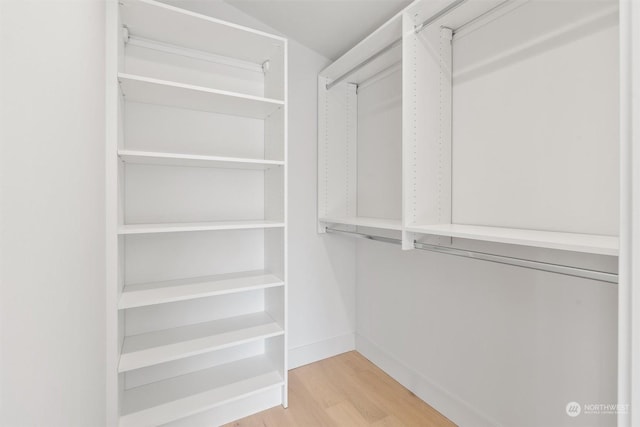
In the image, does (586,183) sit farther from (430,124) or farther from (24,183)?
(24,183)

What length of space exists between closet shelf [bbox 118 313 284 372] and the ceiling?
1.87 meters

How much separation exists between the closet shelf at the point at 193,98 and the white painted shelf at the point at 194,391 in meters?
1.53

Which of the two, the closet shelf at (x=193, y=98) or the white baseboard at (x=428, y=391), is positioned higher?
the closet shelf at (x=193, y=98)

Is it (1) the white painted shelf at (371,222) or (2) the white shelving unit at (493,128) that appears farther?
(1) the white painted shelf at (371,222)

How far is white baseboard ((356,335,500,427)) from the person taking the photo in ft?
4.81

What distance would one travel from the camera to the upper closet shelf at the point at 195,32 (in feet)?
4.50

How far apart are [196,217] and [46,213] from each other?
1.22 m

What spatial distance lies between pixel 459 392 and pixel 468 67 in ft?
5.32

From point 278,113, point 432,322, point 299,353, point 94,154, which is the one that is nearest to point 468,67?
point 278,113

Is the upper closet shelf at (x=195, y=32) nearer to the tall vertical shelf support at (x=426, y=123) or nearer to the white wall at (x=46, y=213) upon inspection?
the white wall at (x=46, y=213)

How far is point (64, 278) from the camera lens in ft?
2.17

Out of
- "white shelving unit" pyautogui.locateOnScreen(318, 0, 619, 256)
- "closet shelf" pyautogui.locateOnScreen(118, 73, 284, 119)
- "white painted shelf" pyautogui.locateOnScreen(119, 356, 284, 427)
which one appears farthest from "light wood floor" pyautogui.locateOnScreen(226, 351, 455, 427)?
"closet shelf" pyautogui.locateOnScreen(118, 73, 284, 119)

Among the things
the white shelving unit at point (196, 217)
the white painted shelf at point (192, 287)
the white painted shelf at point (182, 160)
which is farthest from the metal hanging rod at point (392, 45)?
the white painted shelf at point (192, 287)

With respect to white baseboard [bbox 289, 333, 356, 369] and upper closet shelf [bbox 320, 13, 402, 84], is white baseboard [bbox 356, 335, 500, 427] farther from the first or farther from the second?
upper closet shelf [bbox 320, 13, 402, 84]
